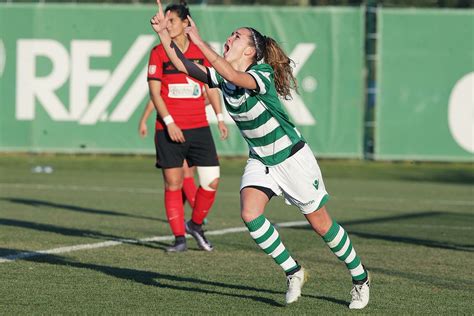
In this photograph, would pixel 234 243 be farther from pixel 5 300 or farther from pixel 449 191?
pixel 449 191

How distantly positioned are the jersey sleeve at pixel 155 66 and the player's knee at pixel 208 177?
1.05 metres

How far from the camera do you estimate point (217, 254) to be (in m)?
11.0

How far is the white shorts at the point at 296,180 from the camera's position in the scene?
8117mm

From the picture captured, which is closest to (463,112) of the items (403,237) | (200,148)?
(403,237)

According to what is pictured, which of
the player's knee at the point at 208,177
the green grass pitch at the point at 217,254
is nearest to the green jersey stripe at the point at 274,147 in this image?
the green grass pitch at the point at 217,254

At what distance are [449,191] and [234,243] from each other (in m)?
8.40

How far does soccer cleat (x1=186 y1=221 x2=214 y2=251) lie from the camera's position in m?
11.3

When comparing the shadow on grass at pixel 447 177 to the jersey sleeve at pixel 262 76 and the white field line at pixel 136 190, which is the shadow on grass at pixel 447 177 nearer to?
the white field line at pixel 136 190

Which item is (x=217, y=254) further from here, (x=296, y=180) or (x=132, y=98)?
(x=132, y=98)

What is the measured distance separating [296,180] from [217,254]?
2996mm

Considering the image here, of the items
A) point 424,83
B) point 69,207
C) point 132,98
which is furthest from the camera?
point 132,98

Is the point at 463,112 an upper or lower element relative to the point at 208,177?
lower

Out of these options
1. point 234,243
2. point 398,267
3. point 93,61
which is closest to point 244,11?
point 93,61

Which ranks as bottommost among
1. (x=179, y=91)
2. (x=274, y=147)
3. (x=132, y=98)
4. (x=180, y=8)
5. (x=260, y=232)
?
(x=132, y=98)
